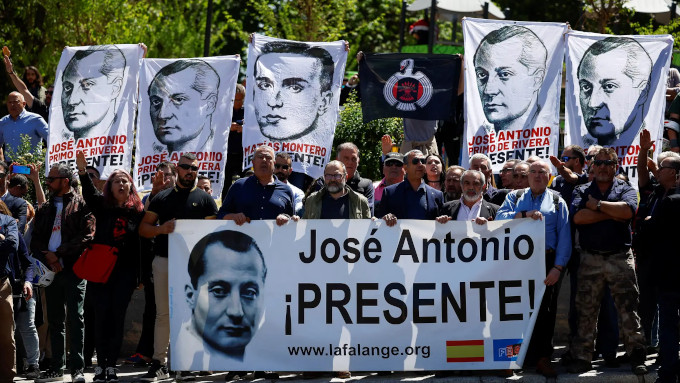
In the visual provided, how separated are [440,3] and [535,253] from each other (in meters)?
13.4

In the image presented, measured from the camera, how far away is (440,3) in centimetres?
2423

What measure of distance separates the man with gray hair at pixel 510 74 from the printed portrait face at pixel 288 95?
182cm

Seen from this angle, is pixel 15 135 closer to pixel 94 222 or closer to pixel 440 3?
pixel 94 222

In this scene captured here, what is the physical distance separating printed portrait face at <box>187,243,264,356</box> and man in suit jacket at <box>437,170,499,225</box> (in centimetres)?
192

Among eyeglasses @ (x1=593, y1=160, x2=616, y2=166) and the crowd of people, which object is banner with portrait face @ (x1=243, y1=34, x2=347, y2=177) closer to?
the crowd of people

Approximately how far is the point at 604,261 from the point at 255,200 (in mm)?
3408

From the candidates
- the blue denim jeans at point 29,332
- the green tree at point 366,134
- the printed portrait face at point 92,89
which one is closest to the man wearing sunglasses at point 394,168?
the green tree at point 366,134

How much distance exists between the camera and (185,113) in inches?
557

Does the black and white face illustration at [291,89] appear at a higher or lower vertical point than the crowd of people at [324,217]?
higher

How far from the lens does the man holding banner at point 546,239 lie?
11617 mm

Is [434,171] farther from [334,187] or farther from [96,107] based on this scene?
[96,107]

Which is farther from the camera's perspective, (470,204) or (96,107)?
(96,107)

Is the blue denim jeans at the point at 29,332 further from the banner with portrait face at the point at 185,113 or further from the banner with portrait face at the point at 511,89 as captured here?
the banner with portrait face at the point at 511,89

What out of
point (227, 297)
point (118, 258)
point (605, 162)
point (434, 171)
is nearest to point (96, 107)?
point (118, 258)
